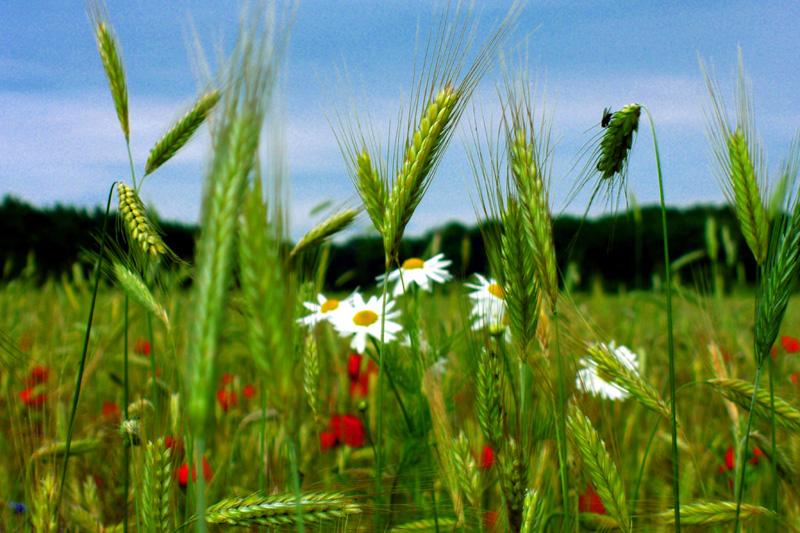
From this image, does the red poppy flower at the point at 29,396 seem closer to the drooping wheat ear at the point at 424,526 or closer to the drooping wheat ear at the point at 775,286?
the drooping wheat ear at the point at 424,526

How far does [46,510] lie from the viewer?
906mm

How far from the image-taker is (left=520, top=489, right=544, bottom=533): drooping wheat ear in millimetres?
802

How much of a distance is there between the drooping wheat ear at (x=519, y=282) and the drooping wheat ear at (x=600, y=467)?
16cm

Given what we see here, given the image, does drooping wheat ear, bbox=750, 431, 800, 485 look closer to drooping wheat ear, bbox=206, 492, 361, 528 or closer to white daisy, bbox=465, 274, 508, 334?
white daisy, bbox=465, 274, 508, 334

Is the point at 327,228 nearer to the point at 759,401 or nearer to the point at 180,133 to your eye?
the point at 180,133

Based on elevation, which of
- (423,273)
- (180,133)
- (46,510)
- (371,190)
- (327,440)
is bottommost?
(327,440)

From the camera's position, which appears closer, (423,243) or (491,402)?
(491,402)

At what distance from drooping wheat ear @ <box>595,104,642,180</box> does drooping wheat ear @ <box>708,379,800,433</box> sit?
475mm

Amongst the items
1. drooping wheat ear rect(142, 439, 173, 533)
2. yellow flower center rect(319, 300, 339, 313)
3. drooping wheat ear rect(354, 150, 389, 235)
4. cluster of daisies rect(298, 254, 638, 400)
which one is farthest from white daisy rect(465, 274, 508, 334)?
drooping wheat ear rect(142, 439, 173, 533)

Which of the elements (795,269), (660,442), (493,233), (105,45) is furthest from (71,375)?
(795,269)

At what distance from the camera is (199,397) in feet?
1.56

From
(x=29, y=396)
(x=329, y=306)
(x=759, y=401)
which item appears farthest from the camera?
(x=329, y=306)

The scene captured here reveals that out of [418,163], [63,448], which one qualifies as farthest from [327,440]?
[418,163]

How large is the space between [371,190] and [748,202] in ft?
2.46
